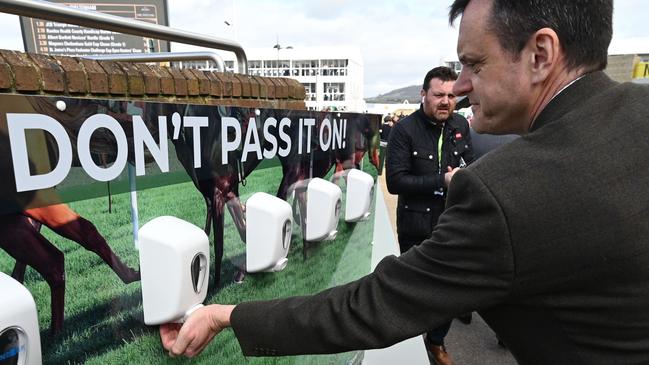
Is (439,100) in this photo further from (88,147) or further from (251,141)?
(88,147)

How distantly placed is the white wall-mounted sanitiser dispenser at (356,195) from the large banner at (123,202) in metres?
0.67

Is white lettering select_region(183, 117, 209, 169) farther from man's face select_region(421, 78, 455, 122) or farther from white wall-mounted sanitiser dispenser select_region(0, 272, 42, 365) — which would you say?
man's face select_region(421, 78, 455, 122)

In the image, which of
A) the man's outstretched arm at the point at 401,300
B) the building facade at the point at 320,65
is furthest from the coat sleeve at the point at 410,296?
the building facade at the point at 320,65

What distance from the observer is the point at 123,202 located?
1.06m

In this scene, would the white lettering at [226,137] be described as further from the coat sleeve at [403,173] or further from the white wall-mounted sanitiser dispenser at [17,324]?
the coat sleeve at [403,173]

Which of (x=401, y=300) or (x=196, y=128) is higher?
(x=196, y=128)

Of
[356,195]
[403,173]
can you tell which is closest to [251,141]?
[356,195]

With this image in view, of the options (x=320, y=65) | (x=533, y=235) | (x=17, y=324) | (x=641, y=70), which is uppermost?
(x=320, y=65)

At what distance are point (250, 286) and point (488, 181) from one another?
980 millimetres

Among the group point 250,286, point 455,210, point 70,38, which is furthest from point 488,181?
point 70,38

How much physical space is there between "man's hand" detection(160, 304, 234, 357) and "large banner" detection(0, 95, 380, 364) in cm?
4

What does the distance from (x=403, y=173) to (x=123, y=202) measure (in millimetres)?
2478

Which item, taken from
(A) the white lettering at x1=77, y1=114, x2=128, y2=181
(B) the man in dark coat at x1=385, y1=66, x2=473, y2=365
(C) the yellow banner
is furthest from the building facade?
(A) the white lettering at x1=77, y1=114, x2=128, y2=181

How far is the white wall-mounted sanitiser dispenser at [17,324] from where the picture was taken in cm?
79
